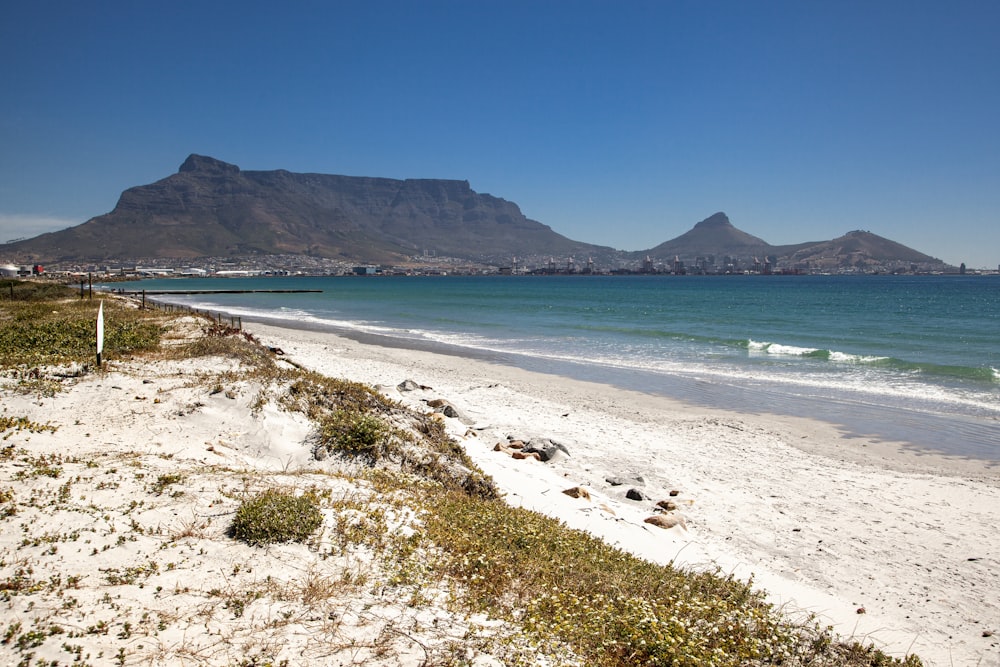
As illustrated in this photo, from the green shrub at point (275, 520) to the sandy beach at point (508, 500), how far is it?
19 cm

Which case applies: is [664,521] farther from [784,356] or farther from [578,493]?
[784,356]

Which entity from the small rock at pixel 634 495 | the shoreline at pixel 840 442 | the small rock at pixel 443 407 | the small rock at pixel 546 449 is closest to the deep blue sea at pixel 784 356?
the shoreline at pixel 840 442

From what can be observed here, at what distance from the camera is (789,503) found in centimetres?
1136

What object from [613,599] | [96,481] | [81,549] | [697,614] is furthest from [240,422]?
[697,614]

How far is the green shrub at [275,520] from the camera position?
20.9 feet

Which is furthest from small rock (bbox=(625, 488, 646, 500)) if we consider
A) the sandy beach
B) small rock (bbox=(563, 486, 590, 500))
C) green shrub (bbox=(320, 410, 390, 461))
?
green shrub (bbox=(320, 410, 390, 461))

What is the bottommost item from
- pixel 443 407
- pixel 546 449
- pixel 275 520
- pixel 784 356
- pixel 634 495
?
pixel 634 495

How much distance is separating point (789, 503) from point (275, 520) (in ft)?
32.5

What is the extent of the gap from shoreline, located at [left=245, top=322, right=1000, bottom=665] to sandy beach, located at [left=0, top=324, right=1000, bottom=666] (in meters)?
0.05

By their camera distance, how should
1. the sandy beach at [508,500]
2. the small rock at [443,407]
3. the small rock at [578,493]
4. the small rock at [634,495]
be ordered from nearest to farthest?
the sandy beach at [508,500] < the small rock at [578,493] < the small rock at [634,495] < the small rock at [443,407]

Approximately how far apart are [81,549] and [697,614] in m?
6.47

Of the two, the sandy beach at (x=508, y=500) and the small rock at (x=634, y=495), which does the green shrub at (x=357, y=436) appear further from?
the small rock at (x=634, y=495)

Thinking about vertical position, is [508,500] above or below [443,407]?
below

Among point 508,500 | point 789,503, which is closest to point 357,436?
point 508,500
